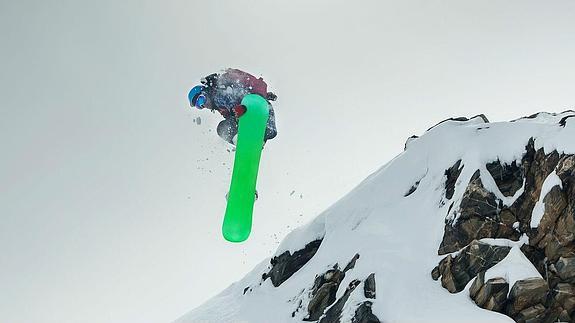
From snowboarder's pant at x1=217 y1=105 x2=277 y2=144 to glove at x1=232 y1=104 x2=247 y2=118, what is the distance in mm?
1016

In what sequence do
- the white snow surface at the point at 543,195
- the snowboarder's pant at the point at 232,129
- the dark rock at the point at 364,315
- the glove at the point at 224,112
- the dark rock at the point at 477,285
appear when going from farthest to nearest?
the dark rock at the point at 364,315
the white snow surface at the point at 543,195
the dark rock at the point at 477,285
the glove at the point at 224,112
the snowboarder's pant at the point at 232,129

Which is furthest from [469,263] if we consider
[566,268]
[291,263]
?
[291,263]

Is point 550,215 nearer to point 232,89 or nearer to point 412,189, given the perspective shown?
point 412,189

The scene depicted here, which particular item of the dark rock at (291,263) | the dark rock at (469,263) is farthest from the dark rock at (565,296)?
the dark rock at (291,263)

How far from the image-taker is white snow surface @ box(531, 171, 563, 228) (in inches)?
660

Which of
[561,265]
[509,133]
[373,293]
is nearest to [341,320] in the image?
[373,293]

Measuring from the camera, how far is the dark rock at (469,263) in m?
17.1

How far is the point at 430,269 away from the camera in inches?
747

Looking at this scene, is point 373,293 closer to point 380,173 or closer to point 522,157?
point 522,157

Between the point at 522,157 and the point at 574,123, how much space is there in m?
2.49

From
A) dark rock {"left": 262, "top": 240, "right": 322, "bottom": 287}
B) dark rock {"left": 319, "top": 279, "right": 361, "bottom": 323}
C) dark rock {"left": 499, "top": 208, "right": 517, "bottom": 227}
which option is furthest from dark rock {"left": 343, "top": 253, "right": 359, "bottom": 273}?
dark rock {"left": 499, "top": 208, "right": 517, "bottom": 227}

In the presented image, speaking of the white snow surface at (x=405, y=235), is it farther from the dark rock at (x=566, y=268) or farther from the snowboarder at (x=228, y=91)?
the snowboarder at (x=228, y=91)

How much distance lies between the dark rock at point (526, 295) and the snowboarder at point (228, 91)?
869 cm

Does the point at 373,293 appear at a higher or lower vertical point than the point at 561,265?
higher
